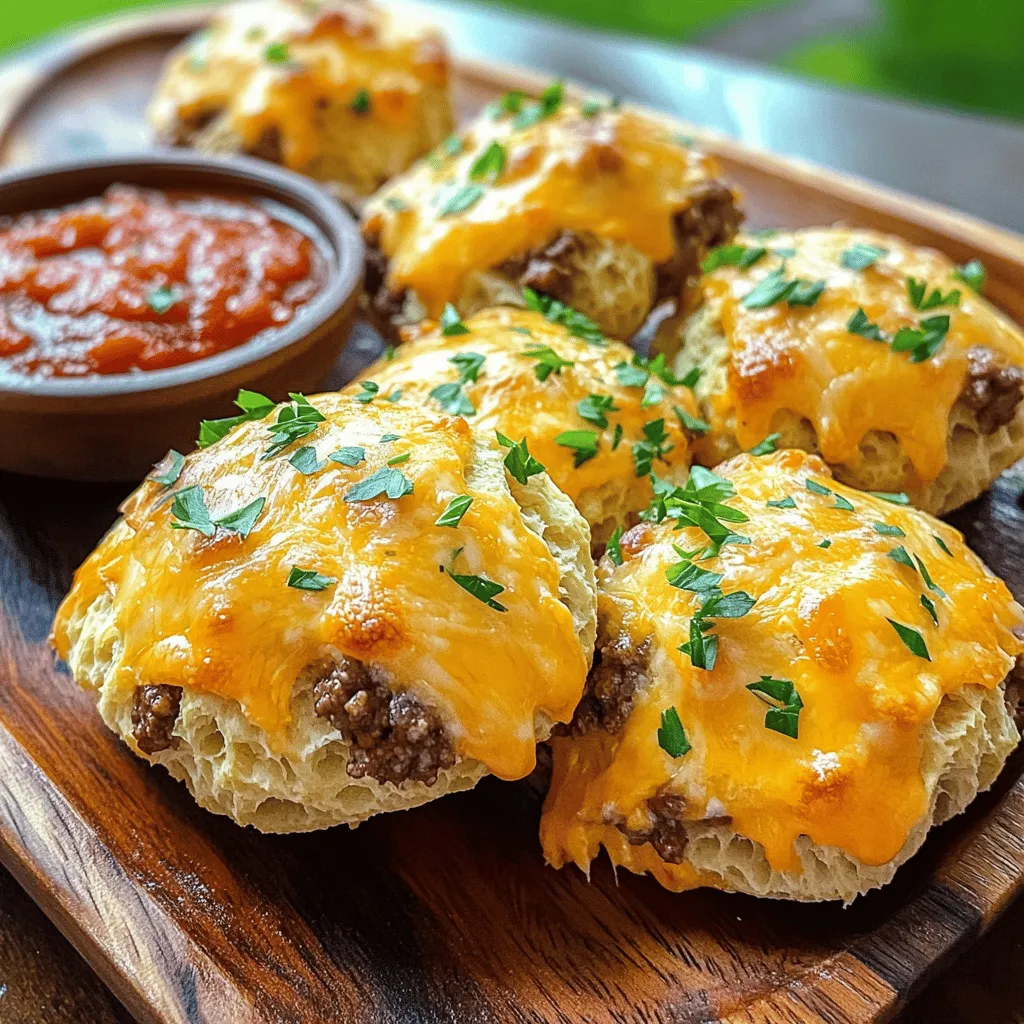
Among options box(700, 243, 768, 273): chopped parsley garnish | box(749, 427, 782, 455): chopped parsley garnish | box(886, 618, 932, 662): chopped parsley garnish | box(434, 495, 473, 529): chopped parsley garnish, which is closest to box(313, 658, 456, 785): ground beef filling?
box(434, 495, 473, 529): chopped parsley garnish

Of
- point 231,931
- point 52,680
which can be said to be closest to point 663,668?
point 231,931

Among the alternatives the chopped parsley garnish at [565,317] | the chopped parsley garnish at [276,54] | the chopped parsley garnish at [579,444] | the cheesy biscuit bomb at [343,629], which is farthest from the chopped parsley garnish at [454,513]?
the chopped parsley garnish at [276,54]

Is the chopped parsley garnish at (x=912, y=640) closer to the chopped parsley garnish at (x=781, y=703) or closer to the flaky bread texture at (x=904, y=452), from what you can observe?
the chopped parsley garnish at (x=781, y=703)

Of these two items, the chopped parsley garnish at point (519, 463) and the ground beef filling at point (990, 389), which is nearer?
the chopped parsley garnish at point (519, 463)

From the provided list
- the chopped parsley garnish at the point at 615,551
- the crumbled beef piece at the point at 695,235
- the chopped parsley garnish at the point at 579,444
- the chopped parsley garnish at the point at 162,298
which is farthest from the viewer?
the crumbled beef piece at the point at 695,235

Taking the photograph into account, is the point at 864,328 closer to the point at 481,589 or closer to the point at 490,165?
the point at 490,165

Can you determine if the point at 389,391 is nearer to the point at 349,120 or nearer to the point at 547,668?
the point at 547,668

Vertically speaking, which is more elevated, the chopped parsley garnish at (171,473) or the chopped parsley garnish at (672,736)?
the chopped parsley garnish at (171,473)

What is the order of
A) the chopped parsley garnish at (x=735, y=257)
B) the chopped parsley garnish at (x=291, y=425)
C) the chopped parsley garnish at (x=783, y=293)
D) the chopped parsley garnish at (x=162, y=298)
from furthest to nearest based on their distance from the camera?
the chopped parsley garnish at (x=162, y=298) < the chopped parsley garnish at (x=735, y=257) < the chopped parsley garnish at (x=783, y=293) < the chopped parsley garnish at (x=291, y=425)

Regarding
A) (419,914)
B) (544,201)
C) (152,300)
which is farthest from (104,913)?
(544,201)

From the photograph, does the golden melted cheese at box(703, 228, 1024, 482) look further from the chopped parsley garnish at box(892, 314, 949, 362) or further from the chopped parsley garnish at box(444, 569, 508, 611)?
the chopped parsley garnish at box(444, 569, 508, 611)
